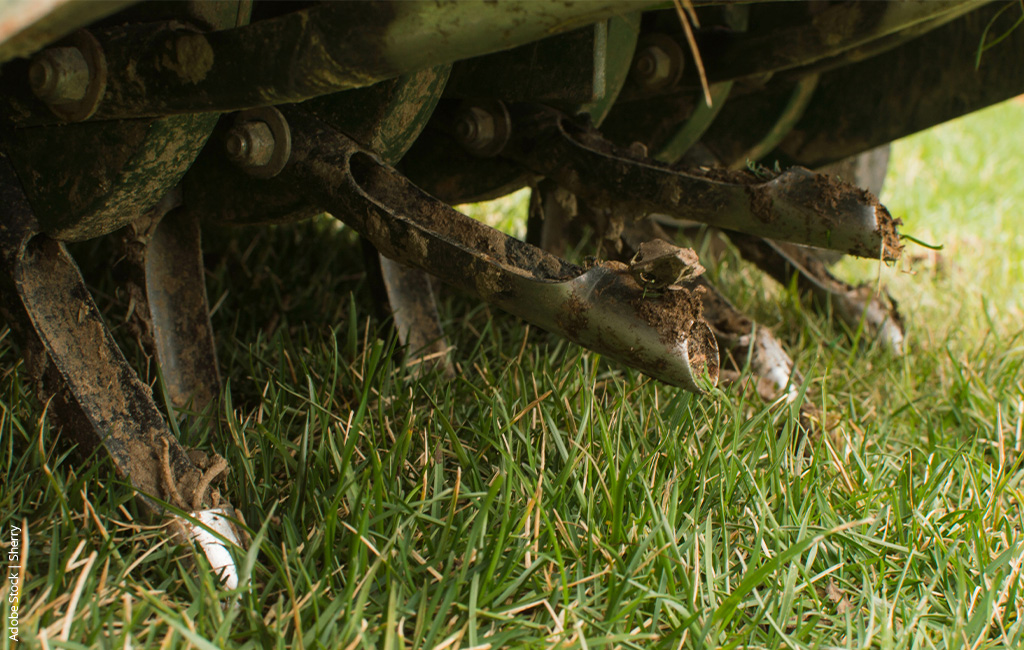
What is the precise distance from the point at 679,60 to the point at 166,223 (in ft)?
3.35

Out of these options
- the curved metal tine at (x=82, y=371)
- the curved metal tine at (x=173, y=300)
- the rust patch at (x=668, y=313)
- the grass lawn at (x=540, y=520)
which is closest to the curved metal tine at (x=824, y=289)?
the grass lawn at (x=540, y=520)

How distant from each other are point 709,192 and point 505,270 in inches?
18.0

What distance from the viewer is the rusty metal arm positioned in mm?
972

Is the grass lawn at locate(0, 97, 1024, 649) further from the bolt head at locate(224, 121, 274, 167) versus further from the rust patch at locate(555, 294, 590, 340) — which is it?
the bolt head at locate(224, 121, 274, 167)

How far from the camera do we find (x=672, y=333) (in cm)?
96

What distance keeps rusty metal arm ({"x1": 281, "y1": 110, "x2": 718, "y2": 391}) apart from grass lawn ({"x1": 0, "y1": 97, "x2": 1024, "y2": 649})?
0.74ft

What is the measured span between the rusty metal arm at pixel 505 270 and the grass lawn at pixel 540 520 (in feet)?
0.74

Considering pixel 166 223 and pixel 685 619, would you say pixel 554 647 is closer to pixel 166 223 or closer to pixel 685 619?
pixel 685 619

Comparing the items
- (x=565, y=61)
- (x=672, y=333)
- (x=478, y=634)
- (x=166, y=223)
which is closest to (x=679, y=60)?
(x=565, y=61)

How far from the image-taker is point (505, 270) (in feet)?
3.37

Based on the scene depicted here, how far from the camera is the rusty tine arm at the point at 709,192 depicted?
4.02 feet

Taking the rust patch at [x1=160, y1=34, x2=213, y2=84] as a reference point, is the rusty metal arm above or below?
below

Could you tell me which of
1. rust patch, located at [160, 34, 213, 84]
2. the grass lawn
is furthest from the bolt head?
the grass lawn

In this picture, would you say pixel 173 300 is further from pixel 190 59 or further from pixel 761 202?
pixel 761 202
